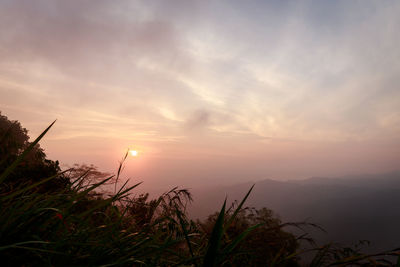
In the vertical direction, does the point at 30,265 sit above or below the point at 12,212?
below

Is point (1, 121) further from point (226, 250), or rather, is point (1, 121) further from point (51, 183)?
point (226, 250)

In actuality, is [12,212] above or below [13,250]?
above

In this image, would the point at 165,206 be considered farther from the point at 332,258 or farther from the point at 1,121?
the point at 1,121

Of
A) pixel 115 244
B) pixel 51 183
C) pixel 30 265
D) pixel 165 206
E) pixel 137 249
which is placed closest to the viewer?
pixel 30 265

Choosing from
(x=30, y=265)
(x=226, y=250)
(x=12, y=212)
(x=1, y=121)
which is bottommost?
(x=30, y=265)

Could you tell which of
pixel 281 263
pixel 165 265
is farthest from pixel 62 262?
pixel 281 263

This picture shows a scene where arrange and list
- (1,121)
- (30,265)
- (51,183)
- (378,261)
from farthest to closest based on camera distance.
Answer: (1,121) → (51,183) → (30,265) → (378,261)

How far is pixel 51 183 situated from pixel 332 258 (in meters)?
13.4

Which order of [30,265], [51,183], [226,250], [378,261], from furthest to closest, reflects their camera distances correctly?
1. [51,183]
2. [30,265]
3. [226,250]
4. [378,261]

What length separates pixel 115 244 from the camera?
180cm

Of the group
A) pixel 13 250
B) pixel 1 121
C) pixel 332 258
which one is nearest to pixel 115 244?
pixel 13 250

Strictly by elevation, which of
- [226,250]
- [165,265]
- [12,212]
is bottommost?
[165,265]

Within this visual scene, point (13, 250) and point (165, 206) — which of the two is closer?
point (13, 250)

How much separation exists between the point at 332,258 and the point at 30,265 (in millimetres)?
1773
